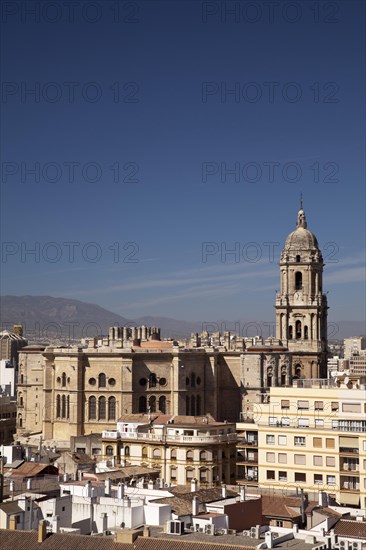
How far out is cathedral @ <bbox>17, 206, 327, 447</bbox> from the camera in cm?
8000

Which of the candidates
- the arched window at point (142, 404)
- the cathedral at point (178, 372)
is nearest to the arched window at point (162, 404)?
the cathedral at point (178, 372)

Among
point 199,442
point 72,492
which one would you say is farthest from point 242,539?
point 199,442

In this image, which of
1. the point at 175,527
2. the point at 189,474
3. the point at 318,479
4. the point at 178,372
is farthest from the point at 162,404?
the point at 175,527

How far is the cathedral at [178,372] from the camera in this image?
80000 millimetres

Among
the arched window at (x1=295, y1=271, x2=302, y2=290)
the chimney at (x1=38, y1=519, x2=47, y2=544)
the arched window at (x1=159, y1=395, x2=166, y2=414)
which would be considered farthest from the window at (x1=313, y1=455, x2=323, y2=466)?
the arched window at (x1=295, y1=271, x2=302, y2=290)

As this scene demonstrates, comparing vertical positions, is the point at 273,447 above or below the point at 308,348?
below

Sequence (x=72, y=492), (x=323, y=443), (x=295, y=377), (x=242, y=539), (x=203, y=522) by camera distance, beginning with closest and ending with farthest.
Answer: (x=242, y=539) → (x=203, y=522) → (x=72, y=492) → (x=323, y=443) → (x=295, y=377)

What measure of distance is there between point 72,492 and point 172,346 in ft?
142

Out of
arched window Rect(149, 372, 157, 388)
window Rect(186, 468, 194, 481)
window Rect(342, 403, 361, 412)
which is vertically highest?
arched window Rect(149, 372, 157, 388)

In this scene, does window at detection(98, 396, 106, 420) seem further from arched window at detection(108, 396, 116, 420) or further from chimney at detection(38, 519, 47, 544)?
chimney at detection(38, 519, 47, 544)

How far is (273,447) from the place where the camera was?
173ft

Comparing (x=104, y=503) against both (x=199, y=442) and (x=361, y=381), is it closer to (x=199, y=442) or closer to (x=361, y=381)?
(x=199, y=442)

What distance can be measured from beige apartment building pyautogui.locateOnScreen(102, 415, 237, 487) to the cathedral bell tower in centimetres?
3168

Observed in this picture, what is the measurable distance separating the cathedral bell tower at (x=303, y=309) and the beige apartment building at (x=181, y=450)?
3168cm
